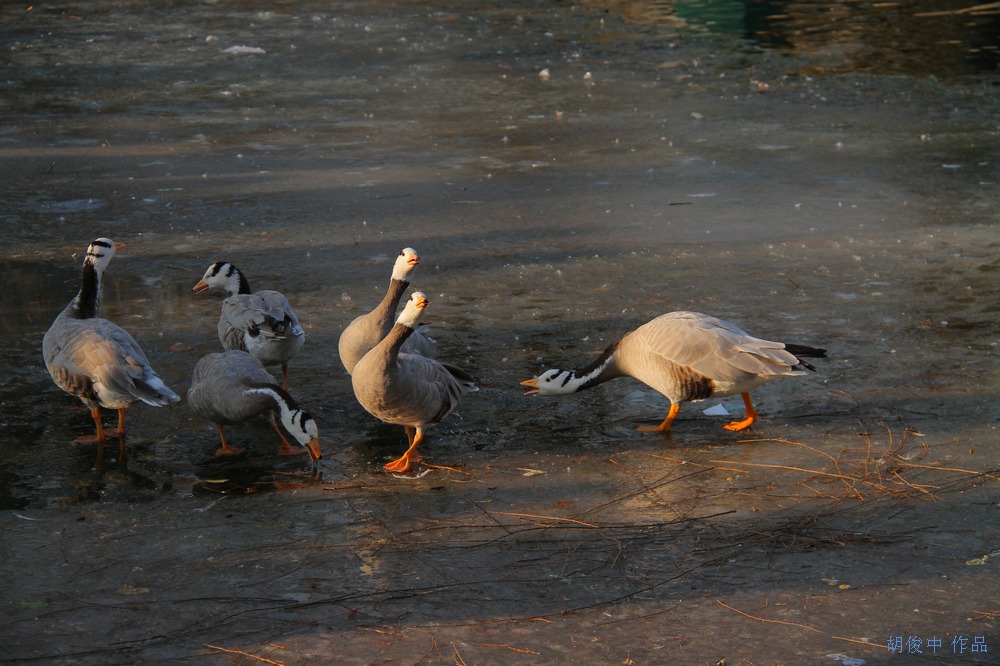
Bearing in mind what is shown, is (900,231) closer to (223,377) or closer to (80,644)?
(223,377)

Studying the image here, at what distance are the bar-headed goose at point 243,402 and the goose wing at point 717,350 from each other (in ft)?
6.15

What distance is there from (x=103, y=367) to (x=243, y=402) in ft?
Answer: 2.52

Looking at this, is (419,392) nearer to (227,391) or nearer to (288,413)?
(288,413)

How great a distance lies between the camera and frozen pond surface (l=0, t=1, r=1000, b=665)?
437 cm

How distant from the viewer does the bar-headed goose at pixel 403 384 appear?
5555 millimetres

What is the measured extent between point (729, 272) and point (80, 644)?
5564 mm

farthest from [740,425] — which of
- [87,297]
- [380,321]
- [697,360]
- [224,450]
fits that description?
[87,297]

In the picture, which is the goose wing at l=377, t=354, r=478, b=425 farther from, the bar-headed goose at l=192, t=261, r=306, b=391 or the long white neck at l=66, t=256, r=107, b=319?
the long white neck at l=66, t=256, r=107, b=319

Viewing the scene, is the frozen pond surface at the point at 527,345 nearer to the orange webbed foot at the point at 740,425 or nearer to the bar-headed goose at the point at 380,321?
the orange webbed foot at the point at 740,425

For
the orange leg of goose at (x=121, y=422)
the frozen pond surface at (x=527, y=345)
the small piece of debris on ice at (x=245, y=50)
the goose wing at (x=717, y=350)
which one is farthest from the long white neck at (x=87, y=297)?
the small piece of debris on ice at (x=245, y=50)

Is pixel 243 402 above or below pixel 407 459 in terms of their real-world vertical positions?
above

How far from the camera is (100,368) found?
5.81 metres

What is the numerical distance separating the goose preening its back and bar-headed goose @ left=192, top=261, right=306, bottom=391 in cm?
153

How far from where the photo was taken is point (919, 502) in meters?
5.13
